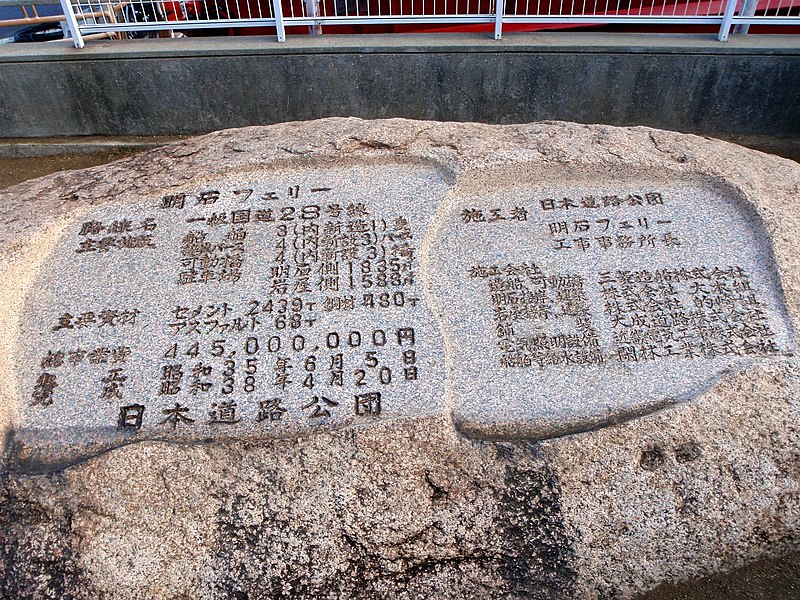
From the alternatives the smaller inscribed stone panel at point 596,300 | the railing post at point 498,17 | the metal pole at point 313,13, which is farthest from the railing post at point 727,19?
the metal pole at point 313,13

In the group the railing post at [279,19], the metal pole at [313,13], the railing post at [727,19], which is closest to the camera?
the railing post at [727,19]

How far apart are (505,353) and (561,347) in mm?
240

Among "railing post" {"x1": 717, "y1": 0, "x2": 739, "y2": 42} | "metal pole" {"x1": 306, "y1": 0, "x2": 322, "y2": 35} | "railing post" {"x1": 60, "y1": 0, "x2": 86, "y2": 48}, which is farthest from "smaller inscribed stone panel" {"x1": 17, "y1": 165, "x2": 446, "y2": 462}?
"railing post" {"x1": 717, "y1": 0, "x2": 739, "y2": 42}

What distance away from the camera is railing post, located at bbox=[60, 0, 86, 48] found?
5.58 meters

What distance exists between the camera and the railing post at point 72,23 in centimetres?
558

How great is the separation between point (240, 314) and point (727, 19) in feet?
15.6

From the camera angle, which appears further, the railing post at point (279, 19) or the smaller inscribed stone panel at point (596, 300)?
the railing post at point (279, 19)

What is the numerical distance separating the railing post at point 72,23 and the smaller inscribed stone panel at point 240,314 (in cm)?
317

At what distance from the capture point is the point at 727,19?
5402mm

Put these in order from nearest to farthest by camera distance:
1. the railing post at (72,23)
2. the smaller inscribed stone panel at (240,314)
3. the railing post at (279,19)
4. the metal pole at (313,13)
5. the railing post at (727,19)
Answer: the smaller inscribed stone panel at (240,314) < the railing post at (727,19) < the railing post at (279,19) < the railing post at (72,23) < the metal pole at (313,13)

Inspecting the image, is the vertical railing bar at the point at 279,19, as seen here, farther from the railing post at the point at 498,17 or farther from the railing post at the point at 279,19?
the railing post at the point at 498,17

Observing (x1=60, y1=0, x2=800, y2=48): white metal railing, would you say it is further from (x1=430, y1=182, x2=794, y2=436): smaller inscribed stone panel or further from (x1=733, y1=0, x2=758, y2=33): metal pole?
(x1=430, y1=182, x2=794, y2=436): smaller inscribed stone panel

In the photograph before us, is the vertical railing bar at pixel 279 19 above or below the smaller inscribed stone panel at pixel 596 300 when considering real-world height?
above

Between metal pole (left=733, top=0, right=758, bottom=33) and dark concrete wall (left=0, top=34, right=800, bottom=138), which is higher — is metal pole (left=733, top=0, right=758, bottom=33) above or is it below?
above
